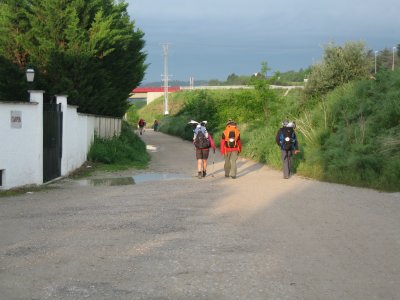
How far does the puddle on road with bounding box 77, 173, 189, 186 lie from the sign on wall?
98.1 inches

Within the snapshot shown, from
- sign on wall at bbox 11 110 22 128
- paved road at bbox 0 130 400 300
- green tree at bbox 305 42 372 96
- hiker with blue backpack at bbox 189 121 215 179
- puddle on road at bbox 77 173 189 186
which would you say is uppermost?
green tree at bbox 305 42 372 96

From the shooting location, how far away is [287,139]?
17609 mm

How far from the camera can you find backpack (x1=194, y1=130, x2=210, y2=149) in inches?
722

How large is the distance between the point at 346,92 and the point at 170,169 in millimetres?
7241

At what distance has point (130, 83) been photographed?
30.2 metres

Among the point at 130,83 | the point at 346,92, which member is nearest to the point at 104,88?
the point at 130,83

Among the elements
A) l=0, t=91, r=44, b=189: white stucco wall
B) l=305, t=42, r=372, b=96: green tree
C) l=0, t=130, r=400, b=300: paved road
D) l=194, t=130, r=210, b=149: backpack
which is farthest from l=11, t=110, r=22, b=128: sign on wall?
l=305, t=42, r=372, b=96: green tree

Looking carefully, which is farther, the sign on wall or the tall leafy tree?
the tall leafy tree

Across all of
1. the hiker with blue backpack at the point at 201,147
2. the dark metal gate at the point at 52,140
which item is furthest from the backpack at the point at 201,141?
the dark metal gate at the point at 52,140

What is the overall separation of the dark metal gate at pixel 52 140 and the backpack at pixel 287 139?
6.28m

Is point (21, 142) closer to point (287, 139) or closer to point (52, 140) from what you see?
point (52, 140)

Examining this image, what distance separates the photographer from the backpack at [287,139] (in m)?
17.6

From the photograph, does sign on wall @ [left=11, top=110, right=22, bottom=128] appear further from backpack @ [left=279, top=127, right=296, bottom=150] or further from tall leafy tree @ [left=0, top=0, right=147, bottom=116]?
tall leafy tree @ [left=0, top=0, right=147, bottom=116]

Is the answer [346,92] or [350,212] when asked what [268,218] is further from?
[346,92]
